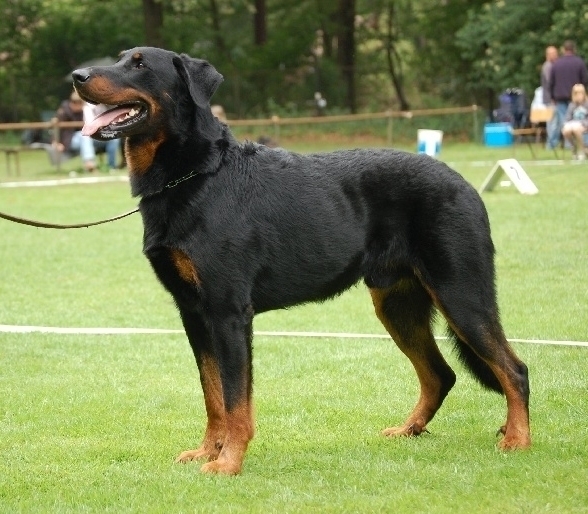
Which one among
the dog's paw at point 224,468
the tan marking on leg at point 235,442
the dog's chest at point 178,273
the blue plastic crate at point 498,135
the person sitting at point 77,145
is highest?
the dog's chest at point 178,273

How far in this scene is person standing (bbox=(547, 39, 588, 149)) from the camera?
84.7 ft

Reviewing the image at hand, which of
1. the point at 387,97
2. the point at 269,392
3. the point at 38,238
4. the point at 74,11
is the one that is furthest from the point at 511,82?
the point at 269,392

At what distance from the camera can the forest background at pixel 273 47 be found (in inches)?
1631

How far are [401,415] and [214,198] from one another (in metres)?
1.91

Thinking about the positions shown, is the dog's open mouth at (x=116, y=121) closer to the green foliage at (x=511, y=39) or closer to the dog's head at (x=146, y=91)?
the dog's head at (x=146, y=91)

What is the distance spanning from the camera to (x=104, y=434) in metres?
6.17

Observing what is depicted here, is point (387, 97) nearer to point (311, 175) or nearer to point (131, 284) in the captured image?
point (131, 284)

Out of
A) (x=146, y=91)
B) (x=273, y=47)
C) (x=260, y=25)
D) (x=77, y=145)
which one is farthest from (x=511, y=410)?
(x=260, y=25)

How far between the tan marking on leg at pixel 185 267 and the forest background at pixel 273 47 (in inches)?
1318

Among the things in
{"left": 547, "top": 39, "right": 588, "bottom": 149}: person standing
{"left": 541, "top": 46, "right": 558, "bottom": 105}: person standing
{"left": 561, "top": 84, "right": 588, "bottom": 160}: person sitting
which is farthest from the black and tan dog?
{"left": 541, "top": 46, "right": 558, "bottom": 105}: person standing

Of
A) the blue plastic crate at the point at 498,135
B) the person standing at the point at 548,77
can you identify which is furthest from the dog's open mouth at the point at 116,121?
the blue plastic crate at the point at 498,135

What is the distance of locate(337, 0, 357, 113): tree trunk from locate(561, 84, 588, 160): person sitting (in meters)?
18.6

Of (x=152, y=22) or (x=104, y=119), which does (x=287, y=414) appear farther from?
(x=152, y=22)

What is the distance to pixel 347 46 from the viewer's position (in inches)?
1734
